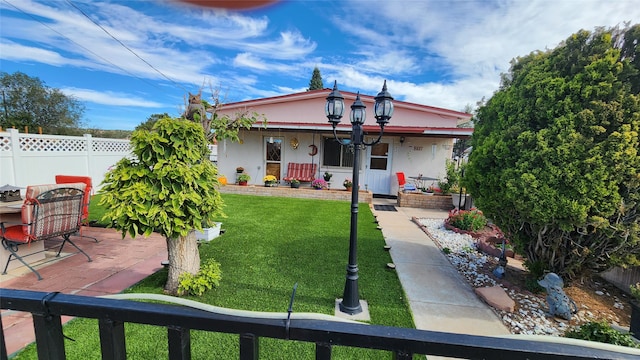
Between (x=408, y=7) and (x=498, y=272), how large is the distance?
4.21m

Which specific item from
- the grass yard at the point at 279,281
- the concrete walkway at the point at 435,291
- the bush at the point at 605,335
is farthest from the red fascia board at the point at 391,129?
the bush at the point at 605,335

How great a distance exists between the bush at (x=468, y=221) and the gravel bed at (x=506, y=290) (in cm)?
28

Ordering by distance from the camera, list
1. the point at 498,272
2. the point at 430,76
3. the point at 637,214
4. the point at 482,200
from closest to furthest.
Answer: the point at 637,214 → the point at 482,200 → the point at 498,272 → the point at 430,76

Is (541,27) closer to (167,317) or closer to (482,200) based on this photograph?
(482,200)

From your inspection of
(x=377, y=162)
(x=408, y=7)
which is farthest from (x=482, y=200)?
(x=377, y=162)

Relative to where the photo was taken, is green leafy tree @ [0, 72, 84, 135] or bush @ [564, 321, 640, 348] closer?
bush @ [564, 321, 640, 348]

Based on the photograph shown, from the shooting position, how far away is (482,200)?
3.65 metres

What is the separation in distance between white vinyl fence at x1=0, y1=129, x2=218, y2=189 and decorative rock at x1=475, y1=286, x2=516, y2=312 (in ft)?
18.8

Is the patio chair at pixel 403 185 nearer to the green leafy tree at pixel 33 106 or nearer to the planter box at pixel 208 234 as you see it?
the planter box at pixel 208 234

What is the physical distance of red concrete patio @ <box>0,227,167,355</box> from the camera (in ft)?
8.59

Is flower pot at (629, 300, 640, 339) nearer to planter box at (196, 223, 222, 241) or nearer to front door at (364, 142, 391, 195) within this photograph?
planter box at (196, 223, 222, 241)

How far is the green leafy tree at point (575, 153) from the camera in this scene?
262cm

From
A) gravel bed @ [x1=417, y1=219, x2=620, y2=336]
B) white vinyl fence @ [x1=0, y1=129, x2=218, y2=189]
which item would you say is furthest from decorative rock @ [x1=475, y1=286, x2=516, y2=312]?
white vinyl fence @ [x1=0, y1=129, x2=218, y2=189]

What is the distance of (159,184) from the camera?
2.84m
